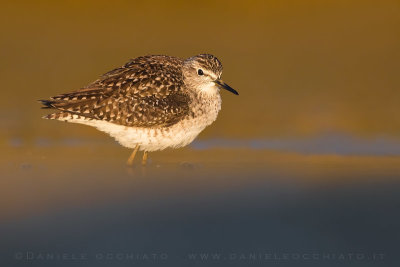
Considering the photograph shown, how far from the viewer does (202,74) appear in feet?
47.8

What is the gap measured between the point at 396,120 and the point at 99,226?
425 inches

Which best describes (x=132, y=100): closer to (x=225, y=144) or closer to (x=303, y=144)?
(x=225, y=144)

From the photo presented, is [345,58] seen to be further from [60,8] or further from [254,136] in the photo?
[60,8]

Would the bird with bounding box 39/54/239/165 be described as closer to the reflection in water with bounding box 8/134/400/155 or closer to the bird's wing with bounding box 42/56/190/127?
the bird's wing with bounding box 42/56/190/127

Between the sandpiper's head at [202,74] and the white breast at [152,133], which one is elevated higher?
the sandpiper's head at [202,74]

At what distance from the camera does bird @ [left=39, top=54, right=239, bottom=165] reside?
537 inches

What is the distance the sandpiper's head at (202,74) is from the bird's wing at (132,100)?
1.64 ft

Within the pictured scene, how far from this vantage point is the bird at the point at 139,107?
13.6 metres

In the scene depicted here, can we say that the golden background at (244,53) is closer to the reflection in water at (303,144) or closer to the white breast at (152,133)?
the reflection in water at (303,144)

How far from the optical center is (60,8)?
27.2 meters

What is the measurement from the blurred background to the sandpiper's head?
1335 mm

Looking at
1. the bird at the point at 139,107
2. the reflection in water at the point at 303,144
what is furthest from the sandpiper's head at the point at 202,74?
the reflection in water at the point at 303,144

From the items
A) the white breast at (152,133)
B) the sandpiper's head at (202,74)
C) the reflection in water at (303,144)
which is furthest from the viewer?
the reflection in water at (303,144)

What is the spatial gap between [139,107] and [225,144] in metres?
3.34
